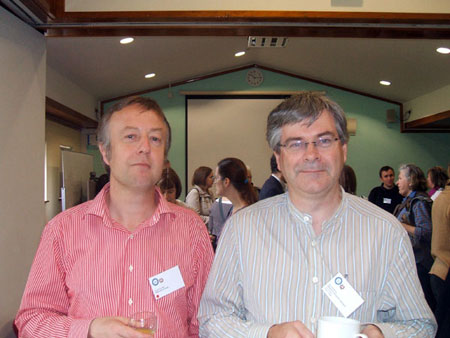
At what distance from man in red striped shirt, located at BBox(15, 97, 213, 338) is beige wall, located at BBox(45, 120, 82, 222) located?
19.7 feet

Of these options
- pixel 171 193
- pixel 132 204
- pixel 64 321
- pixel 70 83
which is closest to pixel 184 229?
pixel 132 204

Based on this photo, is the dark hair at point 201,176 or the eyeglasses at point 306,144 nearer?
the eyeglasses at point 306,144

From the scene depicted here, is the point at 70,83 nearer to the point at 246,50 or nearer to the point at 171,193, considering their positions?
the point at 246,50

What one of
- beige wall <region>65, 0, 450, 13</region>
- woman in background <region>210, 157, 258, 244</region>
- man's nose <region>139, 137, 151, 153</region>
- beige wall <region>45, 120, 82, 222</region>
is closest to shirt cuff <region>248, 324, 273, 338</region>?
man's nose <region>139, 137, 151, 153</region>

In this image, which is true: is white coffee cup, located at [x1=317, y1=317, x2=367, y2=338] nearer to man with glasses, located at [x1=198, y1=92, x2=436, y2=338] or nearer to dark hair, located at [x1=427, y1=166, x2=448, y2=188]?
man with glasses, located at [x1=198, y1=92, x2=436, y2=338]

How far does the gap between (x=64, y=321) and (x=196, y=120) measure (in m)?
8.11

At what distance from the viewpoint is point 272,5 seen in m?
2.66

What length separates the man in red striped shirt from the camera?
160 cm

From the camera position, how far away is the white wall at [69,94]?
6.57 metres

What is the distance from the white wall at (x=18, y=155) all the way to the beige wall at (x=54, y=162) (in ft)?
15.3

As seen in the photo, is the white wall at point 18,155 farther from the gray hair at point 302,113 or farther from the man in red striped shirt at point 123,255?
the gray hair at point 302,113

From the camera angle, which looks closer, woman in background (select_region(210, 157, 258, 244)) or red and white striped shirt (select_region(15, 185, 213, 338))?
red and white striped shirt (select_region(15, 185, 213, 338))

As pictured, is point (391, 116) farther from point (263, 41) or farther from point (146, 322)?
point (146, 322)

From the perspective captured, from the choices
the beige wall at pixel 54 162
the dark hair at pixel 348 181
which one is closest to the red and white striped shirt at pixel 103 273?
the dark hair at pixel 348 181
